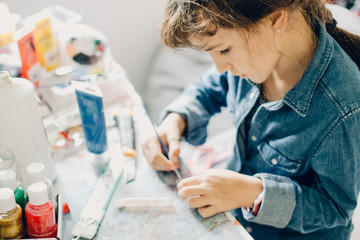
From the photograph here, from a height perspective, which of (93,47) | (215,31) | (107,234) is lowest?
(107,234)

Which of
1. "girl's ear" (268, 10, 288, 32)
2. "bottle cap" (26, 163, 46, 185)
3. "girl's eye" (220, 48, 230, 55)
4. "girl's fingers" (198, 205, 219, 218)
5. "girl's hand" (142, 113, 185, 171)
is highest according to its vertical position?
"girl's ear" (268, 10, 288, 32)

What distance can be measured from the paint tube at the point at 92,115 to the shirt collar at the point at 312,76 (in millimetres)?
330

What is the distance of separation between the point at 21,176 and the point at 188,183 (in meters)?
0.27

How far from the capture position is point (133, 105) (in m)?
0.82

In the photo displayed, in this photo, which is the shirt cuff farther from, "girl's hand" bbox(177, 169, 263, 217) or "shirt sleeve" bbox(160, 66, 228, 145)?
"shirt sleeve" bbox(160, 66, 228, 145)

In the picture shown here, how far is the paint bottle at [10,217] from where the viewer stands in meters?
0.43

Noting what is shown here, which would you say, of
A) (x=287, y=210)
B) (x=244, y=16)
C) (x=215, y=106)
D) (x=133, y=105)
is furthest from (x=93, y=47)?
(x=287, y=210)

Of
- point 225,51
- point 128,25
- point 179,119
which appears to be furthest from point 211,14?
point 128,25

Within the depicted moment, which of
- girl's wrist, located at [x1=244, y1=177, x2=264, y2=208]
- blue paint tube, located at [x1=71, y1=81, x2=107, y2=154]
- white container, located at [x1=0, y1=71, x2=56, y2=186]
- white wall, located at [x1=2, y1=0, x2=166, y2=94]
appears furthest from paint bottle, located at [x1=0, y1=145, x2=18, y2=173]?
white wall, located at [x1=2, y1=0, x2=166, y2=94]

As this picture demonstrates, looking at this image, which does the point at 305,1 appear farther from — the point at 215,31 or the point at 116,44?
the point at 116,44

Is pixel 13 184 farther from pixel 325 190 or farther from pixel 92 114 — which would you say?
pixel 325 190

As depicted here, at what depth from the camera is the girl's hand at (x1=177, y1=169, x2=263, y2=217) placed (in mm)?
572

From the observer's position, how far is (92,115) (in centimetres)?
63

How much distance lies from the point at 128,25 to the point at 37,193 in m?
0.82
